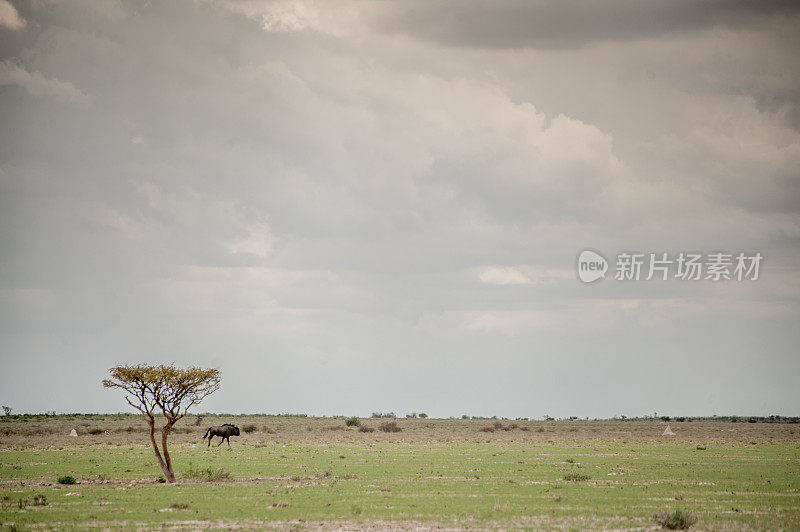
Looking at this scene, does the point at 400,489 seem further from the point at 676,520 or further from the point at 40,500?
the point at 40,500

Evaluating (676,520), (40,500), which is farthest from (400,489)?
(40,500)

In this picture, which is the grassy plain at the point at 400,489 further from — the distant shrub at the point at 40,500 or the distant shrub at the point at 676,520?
the distant shrub at the point at 676,520

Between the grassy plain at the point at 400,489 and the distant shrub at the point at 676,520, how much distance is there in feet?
1.19

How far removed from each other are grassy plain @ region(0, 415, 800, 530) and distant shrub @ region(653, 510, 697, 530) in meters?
0.36

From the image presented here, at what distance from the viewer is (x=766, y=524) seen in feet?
82.5

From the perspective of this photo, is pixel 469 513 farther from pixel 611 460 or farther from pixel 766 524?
pixel 611 460

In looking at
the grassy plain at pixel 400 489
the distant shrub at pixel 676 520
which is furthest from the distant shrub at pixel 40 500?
the distant shrub at pixel 676 520

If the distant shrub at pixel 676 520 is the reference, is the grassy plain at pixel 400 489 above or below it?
below

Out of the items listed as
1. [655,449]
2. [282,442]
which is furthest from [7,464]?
[655,449]

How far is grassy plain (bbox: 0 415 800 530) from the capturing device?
26453 mm

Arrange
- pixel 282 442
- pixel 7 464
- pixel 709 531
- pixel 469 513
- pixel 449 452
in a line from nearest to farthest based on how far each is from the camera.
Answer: pixel 709 531, pixel 469 513, pixel 7 464, pixel 449 452, pixel 282 442

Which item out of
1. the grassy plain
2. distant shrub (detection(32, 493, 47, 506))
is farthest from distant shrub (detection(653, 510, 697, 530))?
distant shrub (detection(32, 493, 47, 506))

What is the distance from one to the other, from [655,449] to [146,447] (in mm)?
42201

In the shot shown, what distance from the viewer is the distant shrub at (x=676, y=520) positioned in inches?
965
